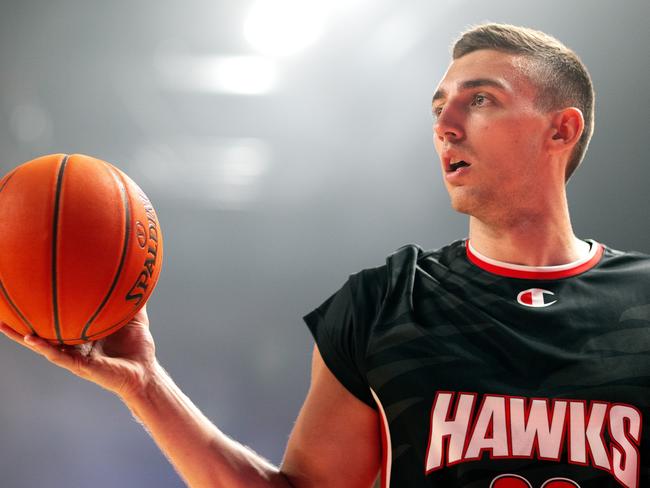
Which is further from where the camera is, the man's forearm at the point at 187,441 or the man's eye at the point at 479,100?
the man's eye at the point at 479,100

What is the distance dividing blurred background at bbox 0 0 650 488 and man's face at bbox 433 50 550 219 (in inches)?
57.9

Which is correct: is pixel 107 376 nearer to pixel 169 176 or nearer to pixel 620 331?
pixel 620 331

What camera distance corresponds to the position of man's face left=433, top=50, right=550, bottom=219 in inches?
37.1

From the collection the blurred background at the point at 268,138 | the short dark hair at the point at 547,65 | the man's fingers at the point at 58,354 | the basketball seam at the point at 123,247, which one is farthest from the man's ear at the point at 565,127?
the blurred background at the point at 268,138

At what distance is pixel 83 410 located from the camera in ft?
7.41

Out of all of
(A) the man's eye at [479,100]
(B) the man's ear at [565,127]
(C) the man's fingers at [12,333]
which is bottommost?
(C) the man's fingers at [12,333]

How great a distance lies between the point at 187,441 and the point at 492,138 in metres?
0.67

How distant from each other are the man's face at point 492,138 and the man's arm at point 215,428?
0.38 meters

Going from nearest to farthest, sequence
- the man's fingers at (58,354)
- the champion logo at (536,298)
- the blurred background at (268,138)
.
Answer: the man's fingers at (58,354), the champion logo at (536,298), the blurred background at (268,138)

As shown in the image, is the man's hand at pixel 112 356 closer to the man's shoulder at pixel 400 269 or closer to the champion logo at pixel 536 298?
the man's shoulder at pixel 400 269

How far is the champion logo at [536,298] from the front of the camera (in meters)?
0.90

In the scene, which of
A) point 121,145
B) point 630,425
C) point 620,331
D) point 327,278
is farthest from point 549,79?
point 121,145

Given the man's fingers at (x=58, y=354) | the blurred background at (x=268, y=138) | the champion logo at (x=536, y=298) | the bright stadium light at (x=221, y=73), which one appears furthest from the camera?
the bright stadium light at (x=221, y=73)

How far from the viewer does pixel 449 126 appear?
0.97 metres
